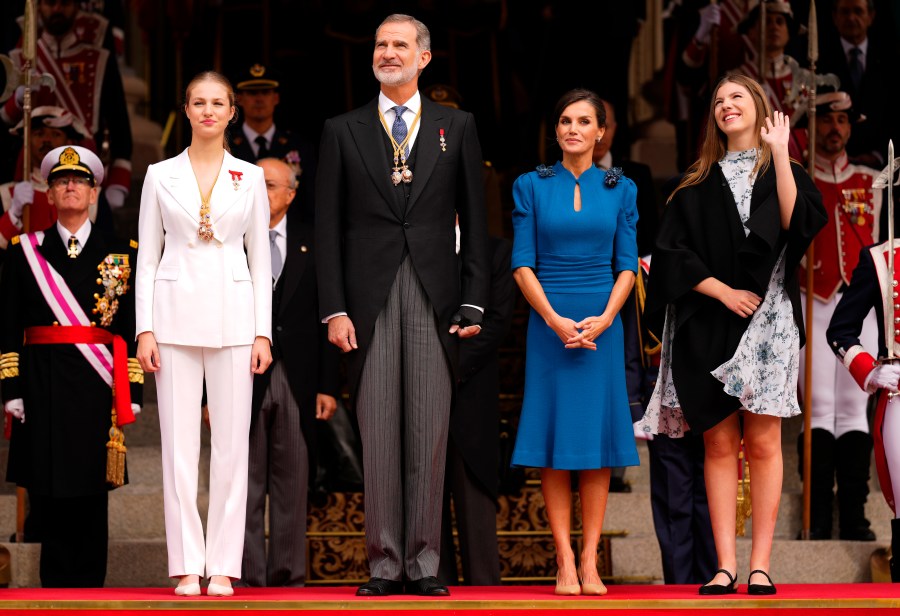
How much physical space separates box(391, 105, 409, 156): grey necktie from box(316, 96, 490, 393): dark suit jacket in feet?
0.10

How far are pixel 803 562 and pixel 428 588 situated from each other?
2813 mm

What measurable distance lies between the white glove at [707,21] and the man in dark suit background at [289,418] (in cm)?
359

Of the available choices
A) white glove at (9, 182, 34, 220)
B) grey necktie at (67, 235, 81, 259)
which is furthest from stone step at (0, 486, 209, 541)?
grey necktie at (67, 235, 81, 259)

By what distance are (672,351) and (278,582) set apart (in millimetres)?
1903

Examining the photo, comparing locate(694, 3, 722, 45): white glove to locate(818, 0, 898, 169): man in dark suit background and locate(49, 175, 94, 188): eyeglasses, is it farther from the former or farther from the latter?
locate(49, 175, 94, 188): eyeglasses

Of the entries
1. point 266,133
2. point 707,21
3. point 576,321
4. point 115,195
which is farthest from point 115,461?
point 707,21

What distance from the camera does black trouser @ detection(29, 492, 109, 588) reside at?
22.1ft

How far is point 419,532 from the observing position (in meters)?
5.65

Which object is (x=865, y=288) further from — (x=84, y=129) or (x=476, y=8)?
(x=476, y=8)

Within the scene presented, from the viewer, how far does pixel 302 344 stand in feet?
22.2

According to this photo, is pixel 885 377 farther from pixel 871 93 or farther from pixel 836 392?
pixel 871 93

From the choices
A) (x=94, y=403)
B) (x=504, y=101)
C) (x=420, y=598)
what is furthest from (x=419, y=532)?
(x=504, y=101)

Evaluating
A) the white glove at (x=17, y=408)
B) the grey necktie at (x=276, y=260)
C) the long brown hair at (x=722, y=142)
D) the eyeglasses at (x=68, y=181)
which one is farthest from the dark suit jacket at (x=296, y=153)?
the long brown hair at (x=722, y=142)

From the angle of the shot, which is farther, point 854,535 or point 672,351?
point 854,535
